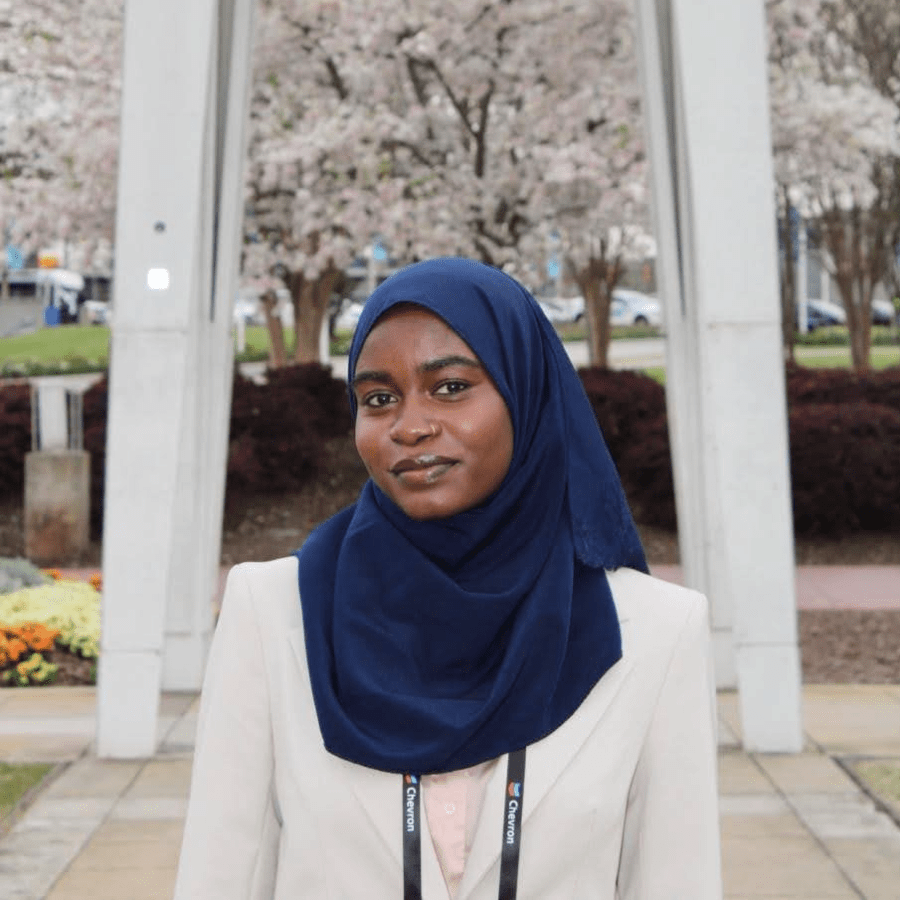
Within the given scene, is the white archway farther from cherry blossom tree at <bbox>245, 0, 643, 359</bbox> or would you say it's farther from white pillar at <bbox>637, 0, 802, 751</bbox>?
cherry blossom tree at <bbox>245, 0, 643, 359</bbox>

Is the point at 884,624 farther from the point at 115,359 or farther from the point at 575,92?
the point at 575,92

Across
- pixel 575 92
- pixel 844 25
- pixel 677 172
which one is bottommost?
pixel 677 172

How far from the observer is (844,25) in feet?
80.2

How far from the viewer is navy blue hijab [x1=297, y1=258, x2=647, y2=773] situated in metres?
2.15

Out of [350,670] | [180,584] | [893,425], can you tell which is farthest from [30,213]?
[350,670]

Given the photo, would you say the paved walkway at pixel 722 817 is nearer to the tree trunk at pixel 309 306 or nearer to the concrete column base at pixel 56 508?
the concrete column base at pixel 56 508

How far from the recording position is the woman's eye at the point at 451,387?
7.19ft

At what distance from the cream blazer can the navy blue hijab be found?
6 centimetres

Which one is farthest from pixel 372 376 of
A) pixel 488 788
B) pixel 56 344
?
pixel 56 344

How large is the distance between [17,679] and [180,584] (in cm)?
134

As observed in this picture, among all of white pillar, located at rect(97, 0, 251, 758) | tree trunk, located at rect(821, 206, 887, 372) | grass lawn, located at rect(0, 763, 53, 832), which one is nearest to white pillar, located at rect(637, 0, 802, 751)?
white pillar, located at rect(97, 0, 251, 758)

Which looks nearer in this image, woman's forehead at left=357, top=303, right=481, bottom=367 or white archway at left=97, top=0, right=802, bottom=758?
woman's forehead at left=357, top=303, right=481, bottom=367

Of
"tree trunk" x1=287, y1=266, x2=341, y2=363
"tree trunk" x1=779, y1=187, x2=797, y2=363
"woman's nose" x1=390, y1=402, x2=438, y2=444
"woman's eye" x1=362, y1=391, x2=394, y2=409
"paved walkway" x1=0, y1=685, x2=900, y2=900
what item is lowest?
"paved walkway" x1=0, y1=685, x2=900, y2=900

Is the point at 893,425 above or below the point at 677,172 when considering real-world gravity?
below
